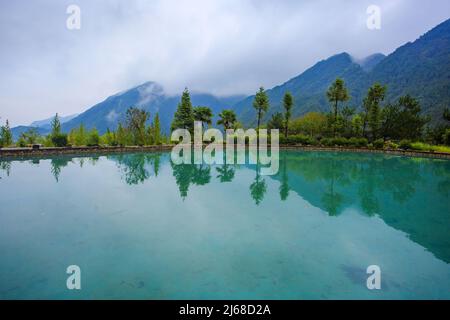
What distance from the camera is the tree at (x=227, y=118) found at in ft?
106

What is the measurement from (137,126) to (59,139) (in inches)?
307

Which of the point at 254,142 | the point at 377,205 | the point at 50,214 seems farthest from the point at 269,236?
the point at 254,142

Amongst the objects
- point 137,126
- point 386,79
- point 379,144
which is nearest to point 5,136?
point 137,126

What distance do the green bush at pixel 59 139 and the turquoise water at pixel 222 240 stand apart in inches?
539

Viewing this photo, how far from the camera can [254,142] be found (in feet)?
98.8

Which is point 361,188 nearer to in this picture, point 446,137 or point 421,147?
point 421,147

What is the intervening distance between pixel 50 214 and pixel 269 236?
19.9ft

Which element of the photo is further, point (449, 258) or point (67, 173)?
point (67, 173)

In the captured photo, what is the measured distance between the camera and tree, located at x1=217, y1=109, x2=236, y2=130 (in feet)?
106

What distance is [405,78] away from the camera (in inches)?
3270

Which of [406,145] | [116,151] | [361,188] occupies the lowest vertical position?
[361,188]

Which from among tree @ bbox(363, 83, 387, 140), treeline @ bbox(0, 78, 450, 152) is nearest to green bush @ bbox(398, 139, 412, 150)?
treeline @ bbox(0, 78, 450, 152)

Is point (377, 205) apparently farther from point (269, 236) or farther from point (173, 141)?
point (173, 141)

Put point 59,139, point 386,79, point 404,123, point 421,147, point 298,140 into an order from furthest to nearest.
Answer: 1. point 386,79
2. point 298,140
3. point 404,123
4. point 59,139
5. point 421,147
